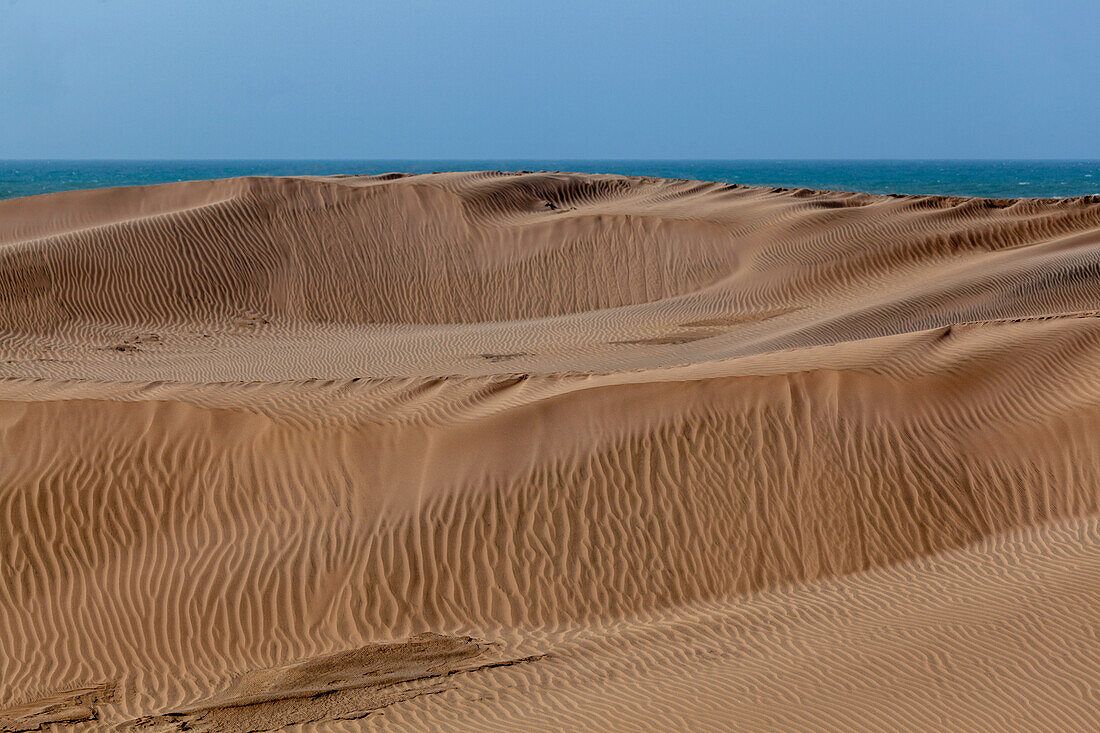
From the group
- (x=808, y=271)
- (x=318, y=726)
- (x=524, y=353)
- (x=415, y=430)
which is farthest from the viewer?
(x=808, y=271)

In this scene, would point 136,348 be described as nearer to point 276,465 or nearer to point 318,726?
point 276,465

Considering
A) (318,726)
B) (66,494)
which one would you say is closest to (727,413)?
(318,726)

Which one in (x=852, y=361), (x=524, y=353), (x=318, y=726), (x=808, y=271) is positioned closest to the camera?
(x=318, y=726)

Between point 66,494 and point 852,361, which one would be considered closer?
point 66,494

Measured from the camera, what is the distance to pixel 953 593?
28.2 feet

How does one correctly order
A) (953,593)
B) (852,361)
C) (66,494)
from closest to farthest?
(953,593) → (66,494) → (852,361)

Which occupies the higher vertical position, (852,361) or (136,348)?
(852,361)

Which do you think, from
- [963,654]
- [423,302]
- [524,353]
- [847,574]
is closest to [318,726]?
[963,654]

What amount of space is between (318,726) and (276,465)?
12.6 ft

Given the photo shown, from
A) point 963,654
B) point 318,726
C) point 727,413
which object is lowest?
point 318,726

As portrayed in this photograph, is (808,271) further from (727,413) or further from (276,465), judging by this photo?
(276,465)

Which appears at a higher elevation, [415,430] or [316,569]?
[415,430]

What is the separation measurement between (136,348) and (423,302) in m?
6.27

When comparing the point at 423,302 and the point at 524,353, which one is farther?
the point at 423,302
